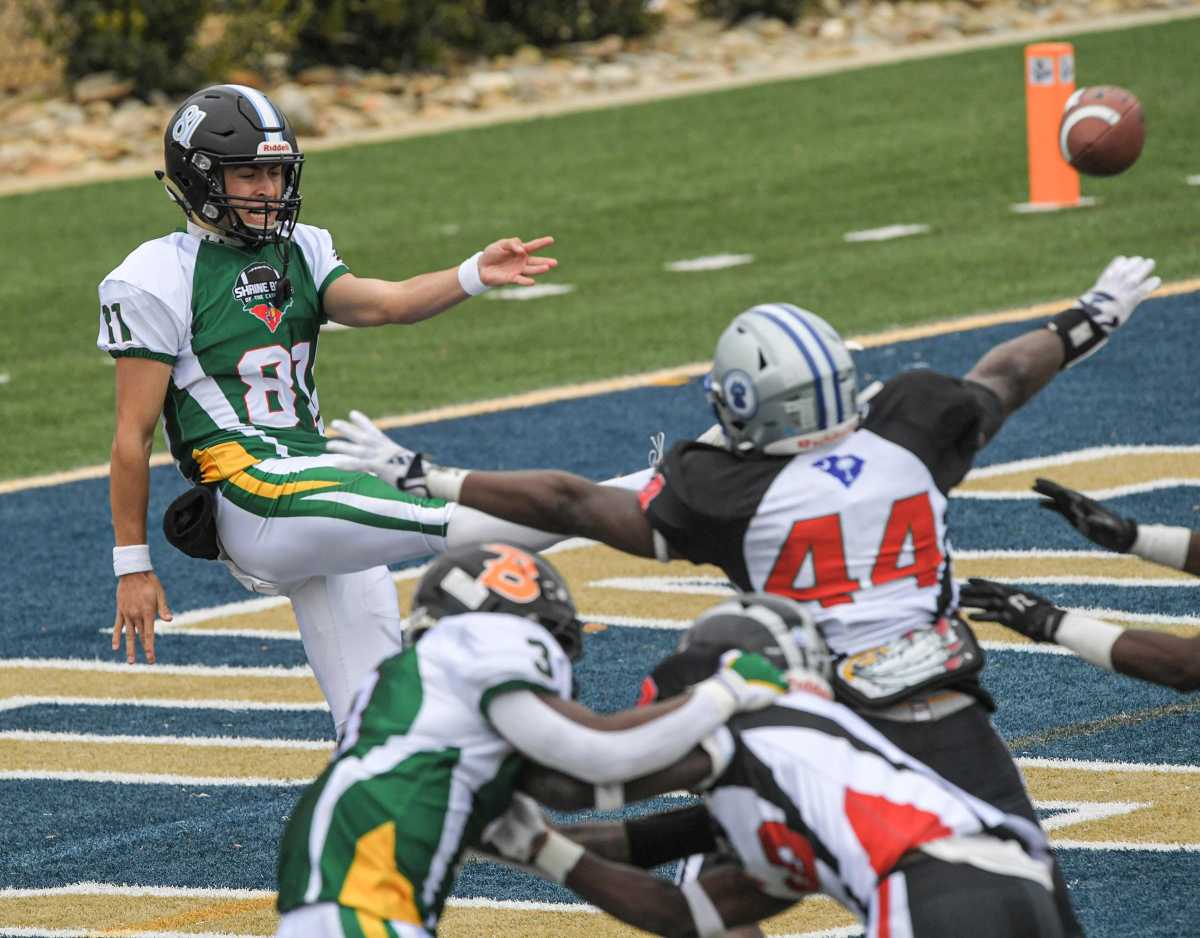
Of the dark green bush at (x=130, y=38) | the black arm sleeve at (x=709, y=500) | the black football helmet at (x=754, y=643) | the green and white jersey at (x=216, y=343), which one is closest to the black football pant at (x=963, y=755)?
the black football helmet at (x=754, y=643)

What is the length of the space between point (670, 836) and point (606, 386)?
7.54 m

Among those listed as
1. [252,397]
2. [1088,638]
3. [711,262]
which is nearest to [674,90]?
[711,262]

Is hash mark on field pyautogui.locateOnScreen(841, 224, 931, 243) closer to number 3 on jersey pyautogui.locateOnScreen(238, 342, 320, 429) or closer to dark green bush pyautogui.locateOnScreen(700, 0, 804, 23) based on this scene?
number 3 on jersey pyautogui.locateOnScreen(238, 342, 320, 429)

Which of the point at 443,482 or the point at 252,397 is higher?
the point at 443,482

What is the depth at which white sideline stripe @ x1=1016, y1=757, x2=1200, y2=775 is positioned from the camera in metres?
6.32

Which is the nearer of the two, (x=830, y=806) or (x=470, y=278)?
(x=830, y=806)

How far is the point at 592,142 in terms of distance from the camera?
20.0 m

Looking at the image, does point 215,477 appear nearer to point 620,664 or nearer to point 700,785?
point 620,664

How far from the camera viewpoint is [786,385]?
15.1 feet

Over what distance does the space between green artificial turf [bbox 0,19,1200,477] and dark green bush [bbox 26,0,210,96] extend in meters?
3.00

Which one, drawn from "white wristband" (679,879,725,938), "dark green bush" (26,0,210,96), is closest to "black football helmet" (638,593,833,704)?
"white wristband" (679,879,725,938)

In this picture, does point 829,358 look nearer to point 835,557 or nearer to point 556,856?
point 835,557

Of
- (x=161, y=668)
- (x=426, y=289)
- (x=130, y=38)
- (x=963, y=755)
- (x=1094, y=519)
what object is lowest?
(x=161, y=668)

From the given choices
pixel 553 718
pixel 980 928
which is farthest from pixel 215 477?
pixel 980 928
